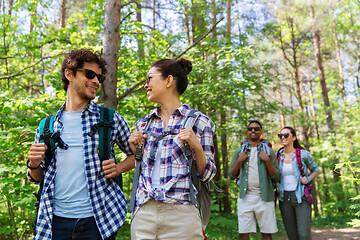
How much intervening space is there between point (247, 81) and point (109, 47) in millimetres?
3898

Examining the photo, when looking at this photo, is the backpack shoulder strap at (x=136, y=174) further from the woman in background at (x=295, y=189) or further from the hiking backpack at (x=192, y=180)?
the woman in background at (x=295, y=189)

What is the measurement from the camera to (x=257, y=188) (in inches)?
195

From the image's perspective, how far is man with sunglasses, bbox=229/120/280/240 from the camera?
15.9 feet

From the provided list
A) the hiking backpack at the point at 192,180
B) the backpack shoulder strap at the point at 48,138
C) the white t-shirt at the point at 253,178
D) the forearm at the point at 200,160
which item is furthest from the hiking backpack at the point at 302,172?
the backpack shoulder strap at the point at 48,138

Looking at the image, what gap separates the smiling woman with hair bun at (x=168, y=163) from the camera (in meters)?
1.88

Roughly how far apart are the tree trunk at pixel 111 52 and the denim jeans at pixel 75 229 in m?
2.32

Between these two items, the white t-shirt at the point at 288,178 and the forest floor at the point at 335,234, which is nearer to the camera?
the white t-shirt at the point at 288,178

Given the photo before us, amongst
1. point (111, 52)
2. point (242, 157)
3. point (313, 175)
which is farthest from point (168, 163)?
point (313, 175)

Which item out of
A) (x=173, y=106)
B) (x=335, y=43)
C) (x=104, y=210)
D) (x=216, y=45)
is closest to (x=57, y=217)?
(x=104, y=210)

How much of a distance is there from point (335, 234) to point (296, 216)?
600 centimetres

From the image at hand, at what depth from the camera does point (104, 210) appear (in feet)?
6.94

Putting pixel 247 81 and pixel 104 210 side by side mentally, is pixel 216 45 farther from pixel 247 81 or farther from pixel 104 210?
pixel 104 210

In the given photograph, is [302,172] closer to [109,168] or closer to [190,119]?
[190,119]

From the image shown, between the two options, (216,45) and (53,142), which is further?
(216,45)
